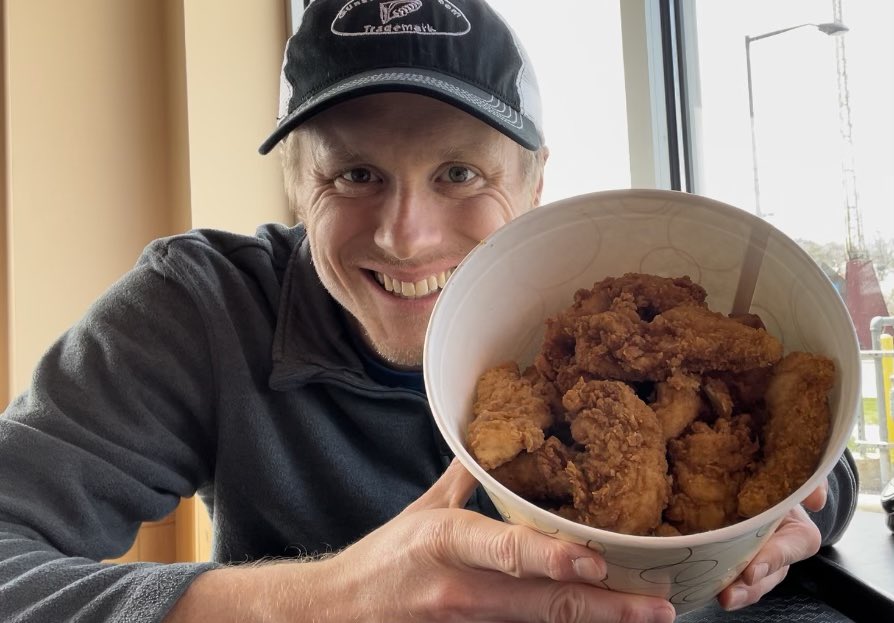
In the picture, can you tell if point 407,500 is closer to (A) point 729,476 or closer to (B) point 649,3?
(A) point 729,476

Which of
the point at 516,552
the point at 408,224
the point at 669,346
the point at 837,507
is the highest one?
the point at 408,224

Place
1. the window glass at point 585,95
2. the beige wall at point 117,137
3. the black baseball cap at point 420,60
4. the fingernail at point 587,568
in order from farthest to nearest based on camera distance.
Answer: the beige wall at point 117,137 < the window glass at point 585,95 < the black baseball cap at point 420,60 < the fingernail at point 587,568

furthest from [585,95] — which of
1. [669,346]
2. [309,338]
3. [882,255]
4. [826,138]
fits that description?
[669,346]

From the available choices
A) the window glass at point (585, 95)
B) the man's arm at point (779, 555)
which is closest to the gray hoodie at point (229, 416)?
the man's arm at point (779, 555)

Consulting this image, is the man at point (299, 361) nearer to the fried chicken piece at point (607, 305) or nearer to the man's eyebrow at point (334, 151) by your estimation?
the man's eyebrow at point (334, 151)

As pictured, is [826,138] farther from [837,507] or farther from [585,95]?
[837,507]

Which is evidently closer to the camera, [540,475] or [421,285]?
[540,475]
